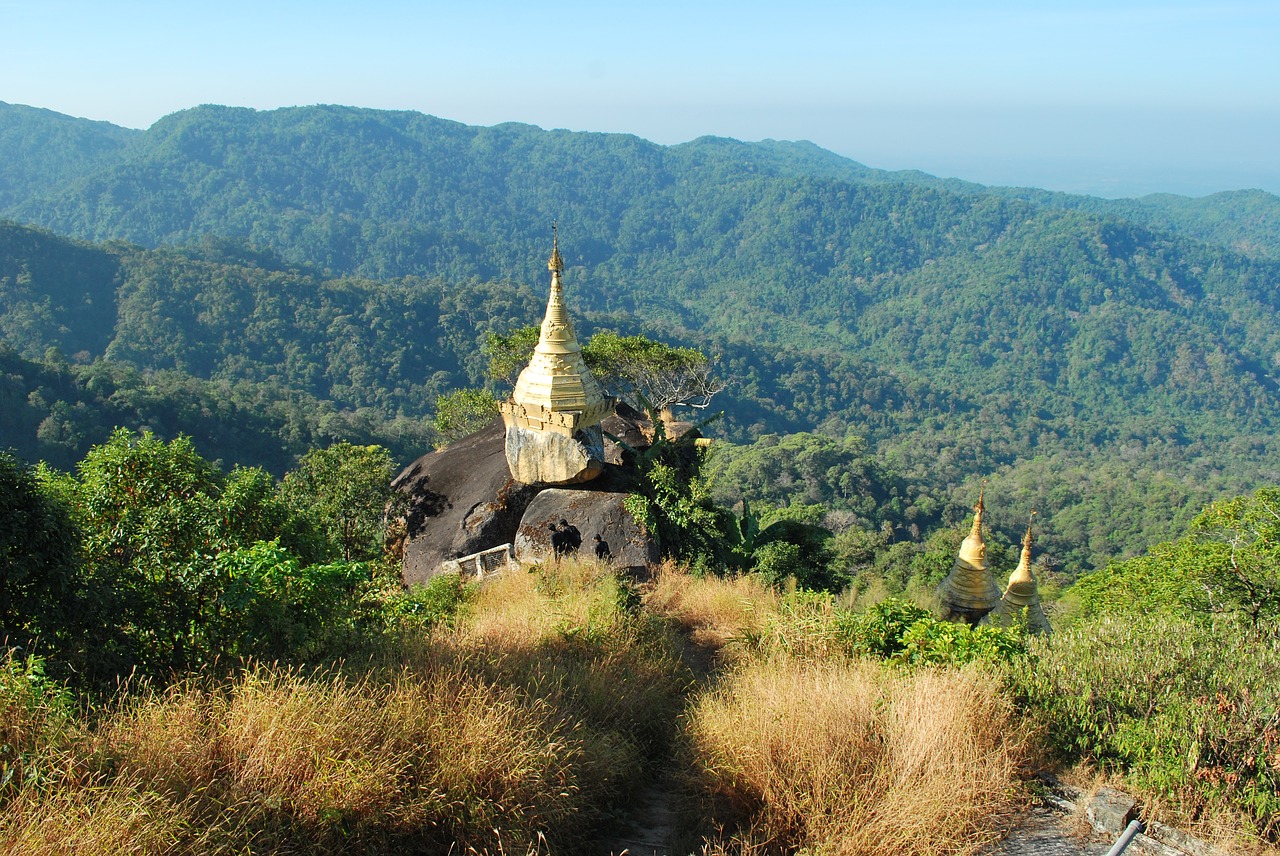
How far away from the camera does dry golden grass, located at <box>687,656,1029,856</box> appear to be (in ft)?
17.1

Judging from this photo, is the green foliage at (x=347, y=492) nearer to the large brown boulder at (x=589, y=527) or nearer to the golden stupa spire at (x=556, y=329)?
A: the large brown boulder at (x=589, y=527)

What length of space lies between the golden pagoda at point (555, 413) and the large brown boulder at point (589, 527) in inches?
26.9

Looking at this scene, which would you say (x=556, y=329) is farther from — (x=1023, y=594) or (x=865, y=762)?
(x=865, y=762)

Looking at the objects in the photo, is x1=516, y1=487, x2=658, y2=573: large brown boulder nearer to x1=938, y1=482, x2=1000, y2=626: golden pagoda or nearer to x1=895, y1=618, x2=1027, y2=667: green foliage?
x1=938, y1=482, x2=1000, y2=626: golden pagoda

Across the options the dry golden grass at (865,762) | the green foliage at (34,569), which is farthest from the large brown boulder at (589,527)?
the green foliage at (34,569)

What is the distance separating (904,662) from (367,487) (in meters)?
9.94

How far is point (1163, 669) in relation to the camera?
240 inches

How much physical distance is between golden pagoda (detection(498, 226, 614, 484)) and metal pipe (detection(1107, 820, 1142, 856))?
1028 centimetres

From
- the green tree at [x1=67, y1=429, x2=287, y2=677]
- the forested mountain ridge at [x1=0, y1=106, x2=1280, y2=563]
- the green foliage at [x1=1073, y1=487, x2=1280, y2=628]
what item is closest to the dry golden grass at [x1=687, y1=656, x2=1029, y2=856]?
the green tree at [x1=67, y1=429, x2=287, y2=677]

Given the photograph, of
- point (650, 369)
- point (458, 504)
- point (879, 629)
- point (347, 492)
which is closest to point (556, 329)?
point (458, 504)

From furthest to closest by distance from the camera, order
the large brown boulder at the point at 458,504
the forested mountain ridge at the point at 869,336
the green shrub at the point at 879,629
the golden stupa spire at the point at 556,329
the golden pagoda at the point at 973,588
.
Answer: the forested mountain ridge at the point at 869,336
the golden stupa spire at the point at 556,329
the large brown boulder at the point at 458,504
the golden pagoda at the point at 973,588
the green shrub at the point at 879,629

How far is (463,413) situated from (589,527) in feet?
41.3

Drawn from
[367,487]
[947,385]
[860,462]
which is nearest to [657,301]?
[947,385]

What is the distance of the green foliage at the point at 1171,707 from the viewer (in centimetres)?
524
